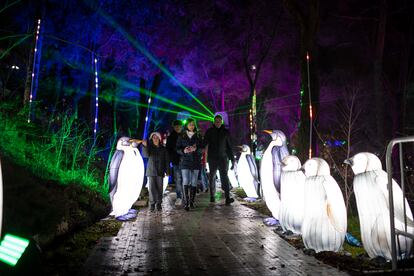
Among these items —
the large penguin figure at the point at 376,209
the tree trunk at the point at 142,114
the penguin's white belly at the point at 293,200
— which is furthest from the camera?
the tree trunk at the point at 142,114

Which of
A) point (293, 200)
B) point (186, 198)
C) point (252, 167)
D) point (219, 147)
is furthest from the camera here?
point (252, 167)

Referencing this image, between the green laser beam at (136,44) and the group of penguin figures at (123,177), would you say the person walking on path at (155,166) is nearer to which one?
the group of penguin figures at (123,177)

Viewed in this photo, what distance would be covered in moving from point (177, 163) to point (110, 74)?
11.6 meters

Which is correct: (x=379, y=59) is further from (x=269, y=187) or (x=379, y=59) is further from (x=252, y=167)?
(x=269, y=187)

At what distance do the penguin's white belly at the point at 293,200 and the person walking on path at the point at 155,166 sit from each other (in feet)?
14.0

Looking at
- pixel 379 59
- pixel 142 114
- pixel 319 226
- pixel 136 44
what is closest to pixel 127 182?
pixel 319 226

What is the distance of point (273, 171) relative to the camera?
28.9ft

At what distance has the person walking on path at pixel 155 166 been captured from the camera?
11.4 metres

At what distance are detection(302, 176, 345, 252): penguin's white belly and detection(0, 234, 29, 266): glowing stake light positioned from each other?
12.4ft

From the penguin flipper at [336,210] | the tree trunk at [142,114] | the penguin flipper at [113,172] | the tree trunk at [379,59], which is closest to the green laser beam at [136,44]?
the tree trunk at [142,114]

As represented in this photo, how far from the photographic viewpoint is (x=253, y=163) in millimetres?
14070

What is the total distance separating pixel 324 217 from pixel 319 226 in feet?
0.47

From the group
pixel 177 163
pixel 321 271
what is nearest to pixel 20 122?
pixel 177 163

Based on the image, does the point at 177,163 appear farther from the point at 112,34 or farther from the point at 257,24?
the point at 257,24
